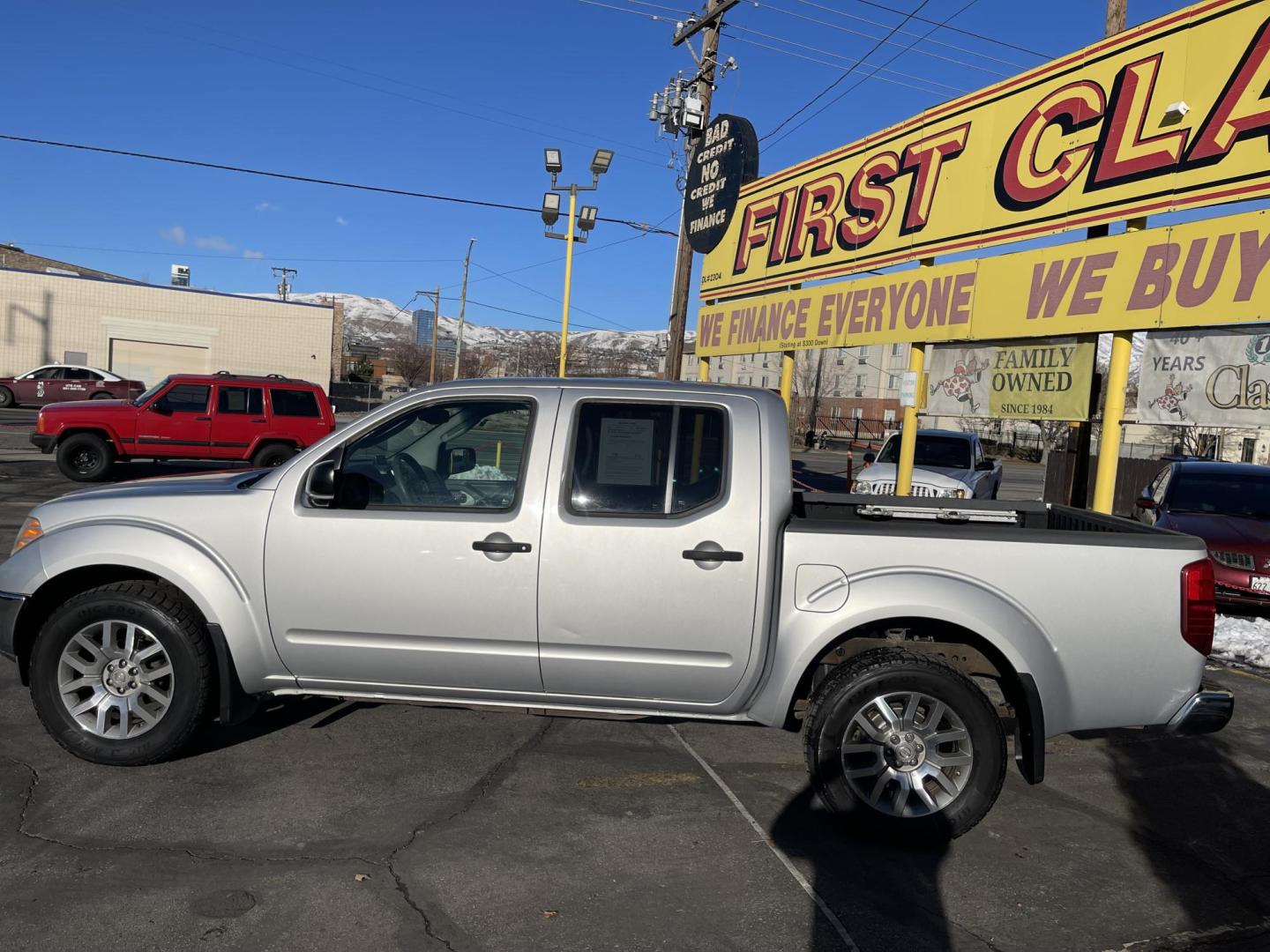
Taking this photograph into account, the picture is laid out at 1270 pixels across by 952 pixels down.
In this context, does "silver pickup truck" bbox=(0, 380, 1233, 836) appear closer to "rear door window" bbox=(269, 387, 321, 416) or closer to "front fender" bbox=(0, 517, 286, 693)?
"front fender" bbox=(0, 517, 286, 693)

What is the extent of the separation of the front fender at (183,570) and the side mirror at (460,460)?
0.98 meters

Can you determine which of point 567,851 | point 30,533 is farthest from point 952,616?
point 30,533

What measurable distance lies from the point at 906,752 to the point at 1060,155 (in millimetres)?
7054

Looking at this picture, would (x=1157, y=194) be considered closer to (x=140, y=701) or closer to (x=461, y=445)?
(x=461, y=445)

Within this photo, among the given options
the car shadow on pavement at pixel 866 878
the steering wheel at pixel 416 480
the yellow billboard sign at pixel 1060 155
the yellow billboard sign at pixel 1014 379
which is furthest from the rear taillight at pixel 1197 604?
the yellow billboard sign at pixel 1014 379

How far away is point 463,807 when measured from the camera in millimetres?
4094

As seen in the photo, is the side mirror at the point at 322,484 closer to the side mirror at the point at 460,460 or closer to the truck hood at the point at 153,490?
the truck hood at the point at 153,490

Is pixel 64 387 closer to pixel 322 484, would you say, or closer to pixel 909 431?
pixel 909 431

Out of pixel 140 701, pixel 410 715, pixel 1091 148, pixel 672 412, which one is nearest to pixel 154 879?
pixel 140 701

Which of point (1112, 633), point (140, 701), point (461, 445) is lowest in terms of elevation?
point (140, 701)

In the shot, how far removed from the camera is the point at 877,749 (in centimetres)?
399

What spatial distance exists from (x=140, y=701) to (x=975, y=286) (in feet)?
28.0

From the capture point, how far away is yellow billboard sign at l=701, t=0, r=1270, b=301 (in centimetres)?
729

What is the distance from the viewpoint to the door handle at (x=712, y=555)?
157 inches
